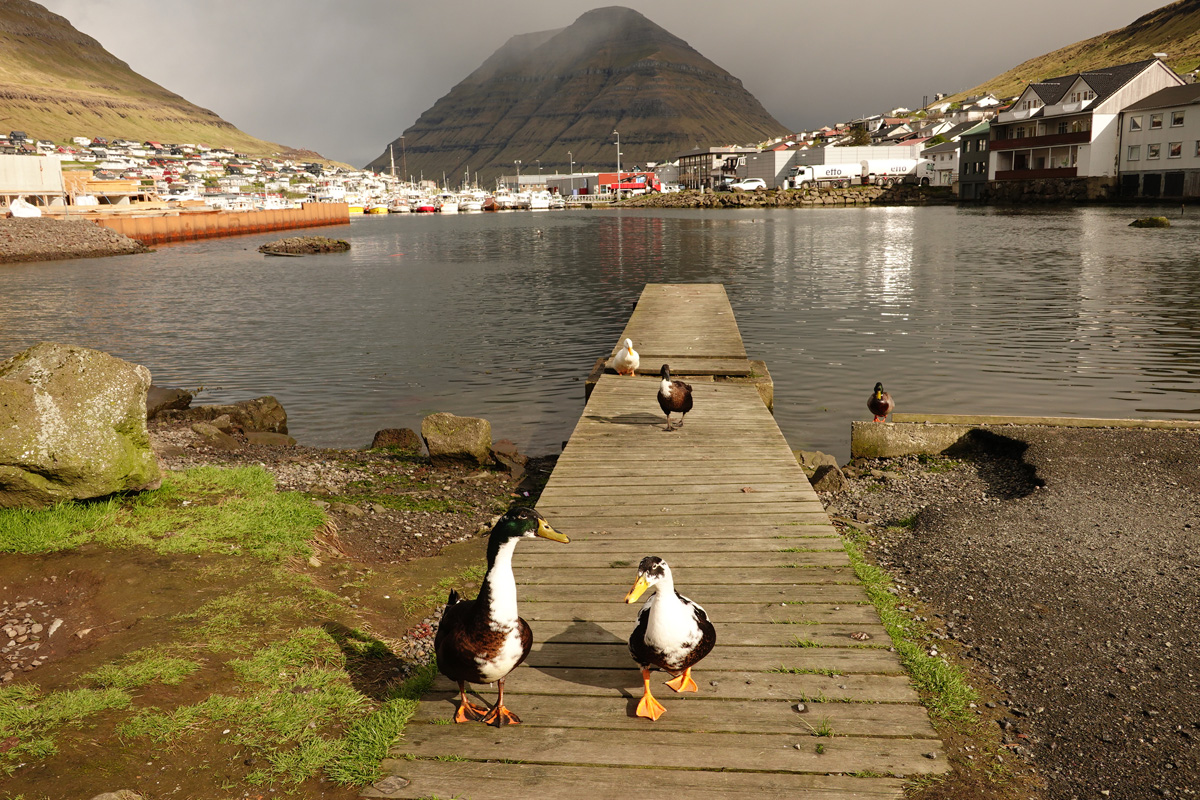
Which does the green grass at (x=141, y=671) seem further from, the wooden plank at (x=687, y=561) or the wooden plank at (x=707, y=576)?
the wooden plank at (x=687, y=561)

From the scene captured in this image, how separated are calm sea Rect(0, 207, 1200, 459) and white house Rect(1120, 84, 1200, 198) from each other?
17516mm

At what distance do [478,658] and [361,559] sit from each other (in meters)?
4.85

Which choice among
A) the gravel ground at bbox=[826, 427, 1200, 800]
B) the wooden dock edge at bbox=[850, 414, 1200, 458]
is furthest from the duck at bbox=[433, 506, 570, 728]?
the wooden dock edge at bbox=[850, 414, 1200, 458]

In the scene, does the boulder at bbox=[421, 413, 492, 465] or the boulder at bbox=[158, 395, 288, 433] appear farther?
the boulder at bbox=[158, 395, 288, 433]

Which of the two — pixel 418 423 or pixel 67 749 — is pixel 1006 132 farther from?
pixel 67 749

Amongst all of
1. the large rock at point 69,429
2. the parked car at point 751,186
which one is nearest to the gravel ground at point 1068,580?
the large rock at point 69,429

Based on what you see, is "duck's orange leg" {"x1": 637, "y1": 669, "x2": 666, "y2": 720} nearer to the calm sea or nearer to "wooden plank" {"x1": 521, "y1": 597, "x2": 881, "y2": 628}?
"wooden plank" {"x1": 521, "y1": 597, "x2": 881, "y2": 628}

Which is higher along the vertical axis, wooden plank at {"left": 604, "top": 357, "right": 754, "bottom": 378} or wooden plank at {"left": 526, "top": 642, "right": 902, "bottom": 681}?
wooden plank at {"left": 604, "top": 357, "right": 754, "bottom": 378}

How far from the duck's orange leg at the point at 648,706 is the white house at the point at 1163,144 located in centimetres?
9406

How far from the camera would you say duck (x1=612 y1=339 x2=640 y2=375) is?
48.3 ft

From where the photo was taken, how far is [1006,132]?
9369 cm

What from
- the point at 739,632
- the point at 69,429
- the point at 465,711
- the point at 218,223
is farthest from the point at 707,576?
the point at 218,223

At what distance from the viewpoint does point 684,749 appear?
4504 mm

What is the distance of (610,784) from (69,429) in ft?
22.9
